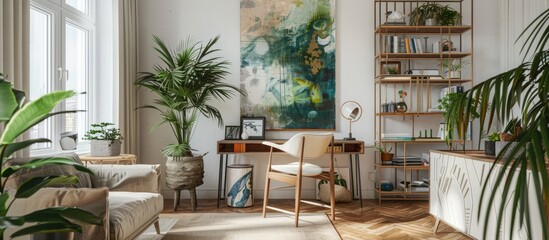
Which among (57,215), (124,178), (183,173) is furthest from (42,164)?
(183,173)

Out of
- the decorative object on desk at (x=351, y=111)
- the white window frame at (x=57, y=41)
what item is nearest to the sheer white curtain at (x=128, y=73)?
the white window frame at (x=57, y=41)

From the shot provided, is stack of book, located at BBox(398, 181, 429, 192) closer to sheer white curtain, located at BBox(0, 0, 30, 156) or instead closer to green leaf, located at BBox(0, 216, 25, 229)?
sheer white curtain, located at BBox(0, 0, 30, 156)

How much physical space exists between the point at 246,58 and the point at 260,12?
1.82 ft

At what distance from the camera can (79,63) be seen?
410 cm

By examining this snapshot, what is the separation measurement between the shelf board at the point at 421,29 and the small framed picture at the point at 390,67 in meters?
0.36

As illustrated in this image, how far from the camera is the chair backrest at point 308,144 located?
349cm

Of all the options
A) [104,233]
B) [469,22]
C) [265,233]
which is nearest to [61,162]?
[104,233]

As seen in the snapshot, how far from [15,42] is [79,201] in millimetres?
1354

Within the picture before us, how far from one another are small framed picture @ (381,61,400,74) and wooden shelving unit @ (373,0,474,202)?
25mm

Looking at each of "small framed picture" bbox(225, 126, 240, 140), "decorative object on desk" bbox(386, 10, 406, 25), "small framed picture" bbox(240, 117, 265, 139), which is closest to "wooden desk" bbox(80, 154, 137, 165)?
"small framed picture" bbox(225, 126, 240, 140)

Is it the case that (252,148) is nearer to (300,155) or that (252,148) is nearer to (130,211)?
(300,155)

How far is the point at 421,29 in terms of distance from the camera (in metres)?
4.77

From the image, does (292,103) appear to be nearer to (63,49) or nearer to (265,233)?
(265,233)

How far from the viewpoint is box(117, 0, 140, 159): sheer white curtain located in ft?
14.2
